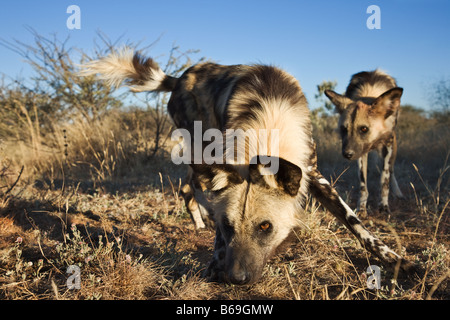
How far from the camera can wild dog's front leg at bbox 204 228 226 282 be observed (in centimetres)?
253

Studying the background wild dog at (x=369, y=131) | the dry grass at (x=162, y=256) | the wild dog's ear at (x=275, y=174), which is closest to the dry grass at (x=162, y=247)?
the dry grass at (x=162, y=256)

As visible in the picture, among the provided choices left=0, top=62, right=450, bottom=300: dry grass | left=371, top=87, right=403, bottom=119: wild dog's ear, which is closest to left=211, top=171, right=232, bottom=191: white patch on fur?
left=0, top=62, right=450, bottom=300: dry grass

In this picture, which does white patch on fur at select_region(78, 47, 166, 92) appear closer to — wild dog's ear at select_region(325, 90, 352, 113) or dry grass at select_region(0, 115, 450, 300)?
dry grass at select_region(0, 115, 450, 300)

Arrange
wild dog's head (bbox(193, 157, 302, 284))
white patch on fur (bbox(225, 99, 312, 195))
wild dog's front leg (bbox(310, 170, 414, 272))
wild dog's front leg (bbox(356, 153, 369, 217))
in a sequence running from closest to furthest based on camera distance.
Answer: wild dog's head (bbox(193, 157, 302, 284)) → white patch on fur (bbox(225, 99, 312, 195)) → wild dog's front leg (bbox(310, 170, 414, 272)) → wild dog's front leg (bbox(356, 153, 369, 217))

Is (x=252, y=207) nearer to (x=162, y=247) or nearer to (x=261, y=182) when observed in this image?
(x=261, y=182)

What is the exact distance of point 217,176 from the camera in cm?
246

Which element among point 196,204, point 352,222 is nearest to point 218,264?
point 352,222

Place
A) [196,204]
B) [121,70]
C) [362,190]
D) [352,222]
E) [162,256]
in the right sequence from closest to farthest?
[162,256] → [352,222] → [196,204] → [121,70] → [362,190]

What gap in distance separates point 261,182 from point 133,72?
2.76 meters

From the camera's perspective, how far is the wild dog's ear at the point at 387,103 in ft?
15.3

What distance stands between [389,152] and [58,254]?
432 cm

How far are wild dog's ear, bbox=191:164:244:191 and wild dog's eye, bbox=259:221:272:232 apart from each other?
0.32 meters
